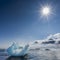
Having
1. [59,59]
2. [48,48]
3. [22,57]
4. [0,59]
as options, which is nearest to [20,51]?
[22,57]

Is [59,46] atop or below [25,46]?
atop

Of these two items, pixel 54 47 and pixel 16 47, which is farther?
pixel 54 47

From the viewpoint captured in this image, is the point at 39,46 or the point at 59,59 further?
the point at 39,46

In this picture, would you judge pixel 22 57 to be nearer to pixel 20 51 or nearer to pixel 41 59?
pixel 20 51

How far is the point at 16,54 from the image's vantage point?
11.5 meters

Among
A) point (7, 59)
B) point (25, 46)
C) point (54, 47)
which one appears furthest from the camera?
point (54, 47)

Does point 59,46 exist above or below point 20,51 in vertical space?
above

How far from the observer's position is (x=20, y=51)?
36.4 ft

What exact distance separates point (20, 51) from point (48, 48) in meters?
6.06

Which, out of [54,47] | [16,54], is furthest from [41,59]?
[54,47]

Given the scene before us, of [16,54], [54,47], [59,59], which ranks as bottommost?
[59,59]

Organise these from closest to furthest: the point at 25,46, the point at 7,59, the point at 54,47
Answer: the point at 25,46
the point at 7,59
the point at 54,47

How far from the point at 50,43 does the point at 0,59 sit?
765 cm

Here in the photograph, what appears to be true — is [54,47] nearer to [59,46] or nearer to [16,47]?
[59,46]
